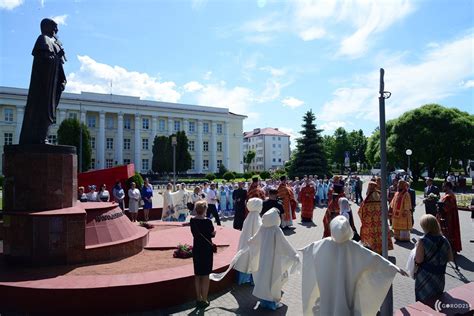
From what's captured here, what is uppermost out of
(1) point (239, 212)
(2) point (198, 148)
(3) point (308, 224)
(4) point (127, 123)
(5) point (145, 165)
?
(4) point (127, 123)

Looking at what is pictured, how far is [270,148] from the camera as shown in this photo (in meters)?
109

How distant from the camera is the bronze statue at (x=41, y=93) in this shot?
7.33 metres

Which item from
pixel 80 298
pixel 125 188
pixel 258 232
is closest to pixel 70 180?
pixel 80 298

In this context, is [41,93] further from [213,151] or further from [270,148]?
[270,148]

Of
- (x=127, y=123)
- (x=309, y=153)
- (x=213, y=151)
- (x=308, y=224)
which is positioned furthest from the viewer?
(x=213, y=151)

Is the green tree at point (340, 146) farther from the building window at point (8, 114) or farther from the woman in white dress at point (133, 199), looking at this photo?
the woman in white dress at point (133, 199)

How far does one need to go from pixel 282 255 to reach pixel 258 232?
20.3 inches

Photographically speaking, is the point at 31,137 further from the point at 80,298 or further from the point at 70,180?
the point at 80,298

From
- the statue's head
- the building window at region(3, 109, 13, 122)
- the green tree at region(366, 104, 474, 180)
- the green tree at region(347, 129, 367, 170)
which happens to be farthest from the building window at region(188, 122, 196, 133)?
the statue's head

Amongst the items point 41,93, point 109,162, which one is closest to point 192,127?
point 109,162

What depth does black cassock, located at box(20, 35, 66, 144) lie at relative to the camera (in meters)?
7.33

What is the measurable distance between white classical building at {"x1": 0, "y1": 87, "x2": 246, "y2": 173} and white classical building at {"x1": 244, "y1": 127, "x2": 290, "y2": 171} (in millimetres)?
35372

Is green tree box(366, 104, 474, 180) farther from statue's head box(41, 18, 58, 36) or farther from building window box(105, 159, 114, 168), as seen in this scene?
building window box(105, 159, 114, 168)
